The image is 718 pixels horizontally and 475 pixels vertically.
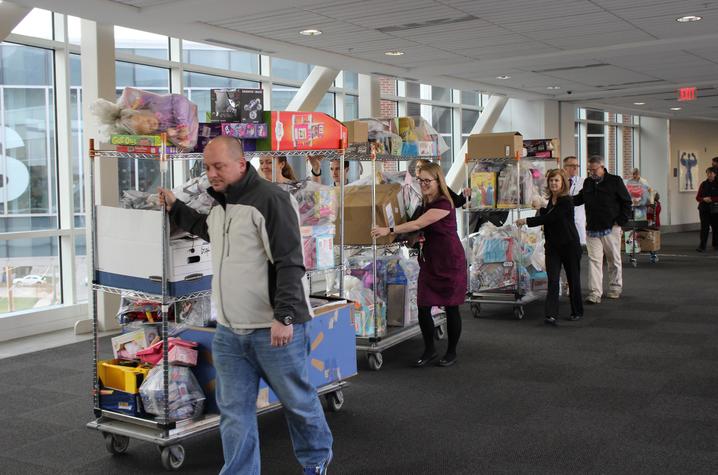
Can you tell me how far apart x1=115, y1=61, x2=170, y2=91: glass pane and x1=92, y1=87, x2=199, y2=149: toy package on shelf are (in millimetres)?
4553

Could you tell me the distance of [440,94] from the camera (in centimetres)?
1379

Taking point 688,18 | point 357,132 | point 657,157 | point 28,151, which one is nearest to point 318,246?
point 357,132

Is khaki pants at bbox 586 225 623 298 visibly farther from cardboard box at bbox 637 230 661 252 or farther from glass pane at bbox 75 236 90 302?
glass pane at bbox 75 236 90 302

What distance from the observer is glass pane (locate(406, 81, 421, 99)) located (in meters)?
12.9

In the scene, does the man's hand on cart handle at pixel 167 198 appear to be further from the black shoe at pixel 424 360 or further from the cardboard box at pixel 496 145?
the cardboard box at pixel 496 145

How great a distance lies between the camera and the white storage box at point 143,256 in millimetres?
3949

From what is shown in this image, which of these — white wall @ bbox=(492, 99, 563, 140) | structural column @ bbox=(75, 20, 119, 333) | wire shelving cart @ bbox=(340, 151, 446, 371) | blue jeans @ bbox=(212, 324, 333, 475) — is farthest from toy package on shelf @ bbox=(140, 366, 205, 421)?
white wall @ bbox=(492, 99, 563, 140)

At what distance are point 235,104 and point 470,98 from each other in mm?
10717

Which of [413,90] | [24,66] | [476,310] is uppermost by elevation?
[413,90]

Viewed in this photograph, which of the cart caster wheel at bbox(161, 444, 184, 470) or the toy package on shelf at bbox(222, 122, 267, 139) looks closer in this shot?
the cart caster wheel at bbox(161, 444, 184, 470)

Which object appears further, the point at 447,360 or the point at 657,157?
the point at 657,157

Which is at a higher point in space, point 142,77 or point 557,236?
point 142,77

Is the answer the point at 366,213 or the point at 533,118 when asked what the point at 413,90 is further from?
the point at 366,213

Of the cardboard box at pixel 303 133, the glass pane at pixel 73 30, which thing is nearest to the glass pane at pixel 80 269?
the glass pane at pixel 73 30
